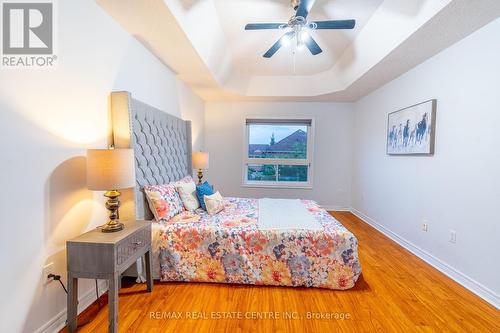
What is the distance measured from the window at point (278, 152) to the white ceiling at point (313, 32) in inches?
42.5

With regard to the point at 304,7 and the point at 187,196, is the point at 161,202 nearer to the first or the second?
the point at 187,196

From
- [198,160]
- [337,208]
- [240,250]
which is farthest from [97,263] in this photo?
[337,208]

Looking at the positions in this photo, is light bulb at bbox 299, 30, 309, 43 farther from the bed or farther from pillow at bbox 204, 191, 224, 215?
pillow at bbox 204, 191, 224, 215

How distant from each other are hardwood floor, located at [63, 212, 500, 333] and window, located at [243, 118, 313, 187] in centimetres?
287

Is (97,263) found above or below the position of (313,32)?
below

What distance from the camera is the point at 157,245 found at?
216 cm

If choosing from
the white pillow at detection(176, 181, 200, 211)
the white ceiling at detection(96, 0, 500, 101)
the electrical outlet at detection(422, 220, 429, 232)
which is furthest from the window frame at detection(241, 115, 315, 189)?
the electrical outlet at detection(422, 220, 429, 232)

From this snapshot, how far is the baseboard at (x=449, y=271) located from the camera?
1.94m

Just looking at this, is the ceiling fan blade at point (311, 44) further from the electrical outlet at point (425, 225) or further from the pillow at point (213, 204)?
the electrical outlet at point (425, 225)

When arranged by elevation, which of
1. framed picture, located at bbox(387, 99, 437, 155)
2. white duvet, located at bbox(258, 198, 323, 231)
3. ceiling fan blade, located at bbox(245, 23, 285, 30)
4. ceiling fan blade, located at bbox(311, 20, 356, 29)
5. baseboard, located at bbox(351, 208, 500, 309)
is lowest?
baseboard, located at bbox(351, 208, 500, 309)

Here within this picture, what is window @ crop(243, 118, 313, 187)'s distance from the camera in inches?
197

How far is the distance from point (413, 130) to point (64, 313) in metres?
3.92

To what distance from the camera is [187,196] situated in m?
2.78

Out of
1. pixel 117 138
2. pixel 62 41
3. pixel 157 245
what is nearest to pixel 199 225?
pixel 157 245
